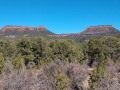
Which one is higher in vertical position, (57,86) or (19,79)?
(19,79)

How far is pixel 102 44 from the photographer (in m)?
56.8

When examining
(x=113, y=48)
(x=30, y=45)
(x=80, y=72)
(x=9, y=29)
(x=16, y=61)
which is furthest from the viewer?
(x=9, y=29)

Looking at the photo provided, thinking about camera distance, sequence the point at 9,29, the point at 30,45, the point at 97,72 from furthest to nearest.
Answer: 1. the point at 9,29
2. the point at 30,45
3. the point at 97,72

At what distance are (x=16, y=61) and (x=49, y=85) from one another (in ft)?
62.4

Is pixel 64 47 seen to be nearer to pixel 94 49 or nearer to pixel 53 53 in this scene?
pixel 53 53

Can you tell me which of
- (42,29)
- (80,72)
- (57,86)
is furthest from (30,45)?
(42,29)

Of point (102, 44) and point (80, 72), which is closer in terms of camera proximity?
point (80, 72)

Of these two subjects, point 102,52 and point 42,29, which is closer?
point 102,52

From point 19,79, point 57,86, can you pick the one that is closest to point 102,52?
point 57,86

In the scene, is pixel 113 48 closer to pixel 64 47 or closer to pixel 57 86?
pixel 64 47

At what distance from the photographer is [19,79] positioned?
17031mm

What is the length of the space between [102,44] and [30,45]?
1670 cm

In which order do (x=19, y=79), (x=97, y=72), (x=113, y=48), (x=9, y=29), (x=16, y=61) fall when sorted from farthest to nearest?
(x=9, y=29) → (x=113, y=48) → (x=16, y=61) → (x=97, y=72) → (x=19, y=79)

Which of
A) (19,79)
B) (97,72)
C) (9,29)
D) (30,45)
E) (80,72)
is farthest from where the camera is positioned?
(9,29)
